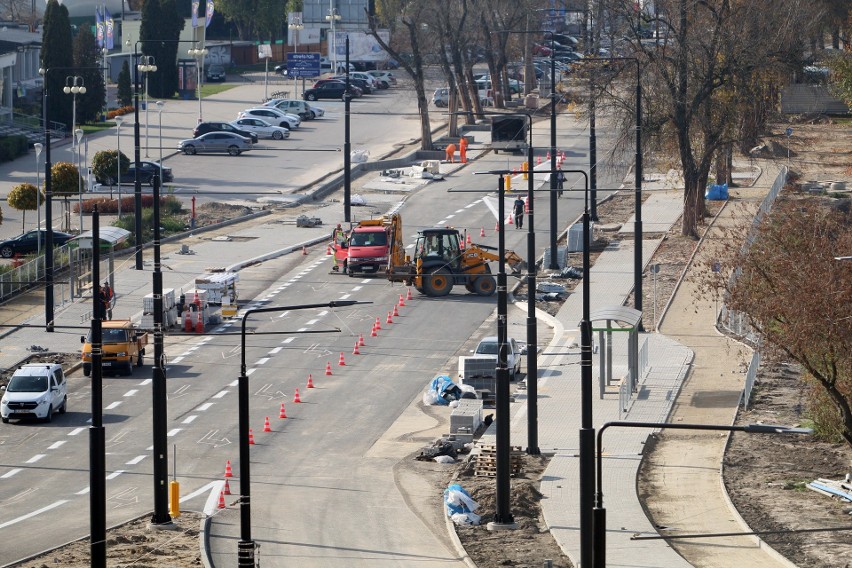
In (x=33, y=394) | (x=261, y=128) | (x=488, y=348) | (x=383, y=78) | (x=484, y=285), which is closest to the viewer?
(x=33, y=394)

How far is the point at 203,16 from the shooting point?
11606cm

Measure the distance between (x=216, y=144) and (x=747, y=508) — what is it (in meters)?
56.7

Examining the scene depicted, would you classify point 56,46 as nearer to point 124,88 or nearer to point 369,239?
point 124,88

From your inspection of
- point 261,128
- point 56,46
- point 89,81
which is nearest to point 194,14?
point 89,81

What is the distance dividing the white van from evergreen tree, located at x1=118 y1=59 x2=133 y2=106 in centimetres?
6161

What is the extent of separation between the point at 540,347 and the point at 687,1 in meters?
20.3

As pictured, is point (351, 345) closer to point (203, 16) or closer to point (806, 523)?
point (806, 523)

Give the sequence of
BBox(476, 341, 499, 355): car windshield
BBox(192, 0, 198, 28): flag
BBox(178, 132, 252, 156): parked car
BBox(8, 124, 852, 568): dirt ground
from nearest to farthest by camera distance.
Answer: BBox(8, 124, 852, 568): dirt ground, BBox(476, 341, 499, 355): car windshield, BBox(178, 132, 252, 156): parked car, BBox(192, 0, 198, 28): flag

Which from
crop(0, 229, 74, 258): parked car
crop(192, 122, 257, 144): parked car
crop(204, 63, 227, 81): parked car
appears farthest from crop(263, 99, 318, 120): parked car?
crop(0, 229, 74, 258): parked car

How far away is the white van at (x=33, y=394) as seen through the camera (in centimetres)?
3741

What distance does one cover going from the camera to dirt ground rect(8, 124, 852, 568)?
1060 inches

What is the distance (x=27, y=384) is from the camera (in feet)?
124

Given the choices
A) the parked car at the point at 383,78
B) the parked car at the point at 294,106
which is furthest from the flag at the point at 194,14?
the parked car at the point at 383,78

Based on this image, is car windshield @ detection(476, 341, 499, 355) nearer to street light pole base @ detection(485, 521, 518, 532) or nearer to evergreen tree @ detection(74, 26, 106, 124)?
street light pole base @ detection(485, 521, 518, 532)
